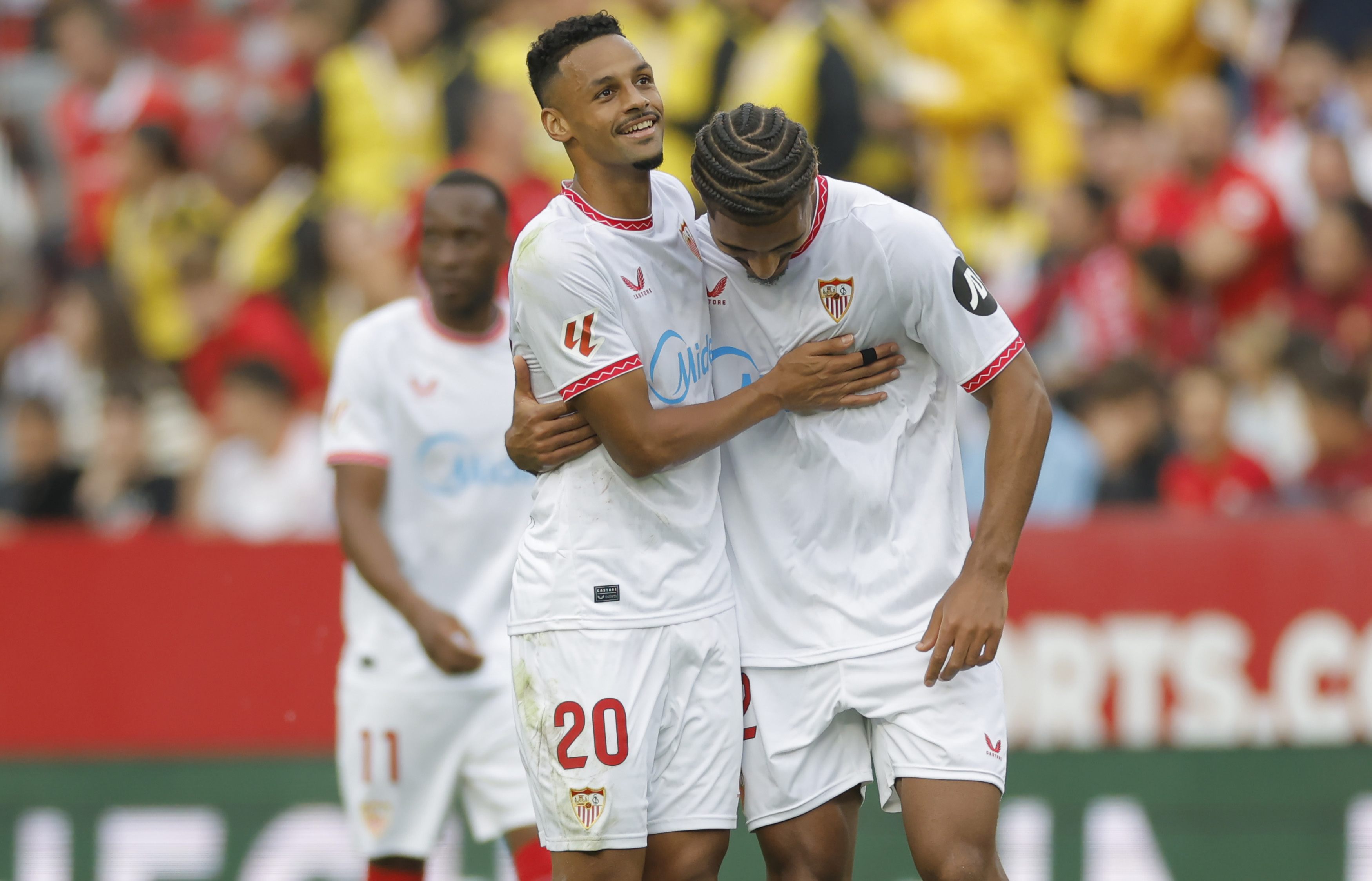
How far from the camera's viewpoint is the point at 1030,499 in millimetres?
4363

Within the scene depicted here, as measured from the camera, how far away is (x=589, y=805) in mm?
4258

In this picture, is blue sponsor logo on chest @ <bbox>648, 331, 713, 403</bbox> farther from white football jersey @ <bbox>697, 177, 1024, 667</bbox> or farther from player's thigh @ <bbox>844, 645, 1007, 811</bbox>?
player's thigh @ <bbox>844, 645, 1007, 811</bbox>

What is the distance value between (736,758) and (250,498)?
186 inches

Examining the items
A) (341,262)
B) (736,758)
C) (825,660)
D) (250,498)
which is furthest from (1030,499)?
(341,262)

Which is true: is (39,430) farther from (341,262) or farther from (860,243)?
(860,243)

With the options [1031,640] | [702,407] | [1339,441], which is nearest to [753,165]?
[702,407]

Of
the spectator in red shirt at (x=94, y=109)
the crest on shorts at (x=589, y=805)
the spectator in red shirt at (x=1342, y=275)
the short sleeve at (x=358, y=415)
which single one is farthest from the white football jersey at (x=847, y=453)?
the spectator in red shirt at (x=94, y=109)

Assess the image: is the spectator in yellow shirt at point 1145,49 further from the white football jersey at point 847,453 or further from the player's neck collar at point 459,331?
the white football jersey at point 847,453

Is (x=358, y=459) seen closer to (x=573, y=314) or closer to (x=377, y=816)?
(x=377, y=816)

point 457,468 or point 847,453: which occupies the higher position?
point 457,468

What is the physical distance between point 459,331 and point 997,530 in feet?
7.44

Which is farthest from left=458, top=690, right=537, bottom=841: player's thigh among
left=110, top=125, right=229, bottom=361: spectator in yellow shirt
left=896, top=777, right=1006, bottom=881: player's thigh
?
left=110, top=125, right=229, bottom=361: spectator in yellow shirt

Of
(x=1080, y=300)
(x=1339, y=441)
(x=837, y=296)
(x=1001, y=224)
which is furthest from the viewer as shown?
(x=1001, y=224)

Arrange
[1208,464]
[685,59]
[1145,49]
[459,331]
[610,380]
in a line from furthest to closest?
[1145,49] < [685,59] < [1208,464] < [459,331] < [610,380]
